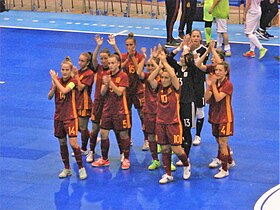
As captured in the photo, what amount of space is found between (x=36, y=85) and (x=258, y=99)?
15.3ft

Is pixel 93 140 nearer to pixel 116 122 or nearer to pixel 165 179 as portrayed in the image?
pixel 116 122

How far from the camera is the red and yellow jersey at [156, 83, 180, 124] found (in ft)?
29.7

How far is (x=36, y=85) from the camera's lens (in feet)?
46.6

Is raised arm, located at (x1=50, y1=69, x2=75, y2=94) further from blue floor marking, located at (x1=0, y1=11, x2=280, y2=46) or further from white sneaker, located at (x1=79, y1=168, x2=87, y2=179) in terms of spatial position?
blue floor marking, located at (x1=0, y1=11, x2=280, y2=46)

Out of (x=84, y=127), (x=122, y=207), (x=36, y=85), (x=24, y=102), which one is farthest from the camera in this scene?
(x=36, y=85)

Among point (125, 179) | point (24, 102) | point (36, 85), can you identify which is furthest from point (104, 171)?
point (36, 85)

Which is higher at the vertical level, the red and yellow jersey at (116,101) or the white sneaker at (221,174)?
the red and yellow jersey at (116,101)

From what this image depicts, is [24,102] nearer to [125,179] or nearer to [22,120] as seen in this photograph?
[22,120]

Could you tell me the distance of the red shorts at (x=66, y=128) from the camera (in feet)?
30.4

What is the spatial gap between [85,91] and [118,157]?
119cm

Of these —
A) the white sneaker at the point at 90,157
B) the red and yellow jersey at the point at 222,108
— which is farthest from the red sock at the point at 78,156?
the red and yellow jersey at the point at 222,108

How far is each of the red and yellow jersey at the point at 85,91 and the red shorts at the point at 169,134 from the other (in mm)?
1407

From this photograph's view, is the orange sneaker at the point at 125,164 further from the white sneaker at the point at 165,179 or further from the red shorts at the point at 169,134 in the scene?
the red shorts at the point at 169,134

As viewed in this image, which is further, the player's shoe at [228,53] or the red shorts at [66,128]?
the player's shoe at [228,53]
